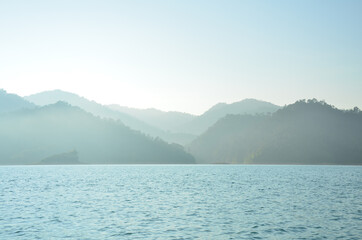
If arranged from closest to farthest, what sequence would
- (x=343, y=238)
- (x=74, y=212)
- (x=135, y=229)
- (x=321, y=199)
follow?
(x=343, y=238) < (x=135, y=229) < (x=74, y=212) < (x=321, y=199)

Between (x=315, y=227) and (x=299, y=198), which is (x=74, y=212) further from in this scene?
(x=299, y=198)

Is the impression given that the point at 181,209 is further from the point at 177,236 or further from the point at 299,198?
the point at 299,198

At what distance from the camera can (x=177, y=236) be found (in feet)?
140

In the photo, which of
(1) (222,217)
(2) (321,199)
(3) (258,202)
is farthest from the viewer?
(2) (321,199)

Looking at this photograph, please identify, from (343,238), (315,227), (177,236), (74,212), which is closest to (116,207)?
(74,212)

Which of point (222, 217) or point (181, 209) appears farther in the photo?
point (181, 209)

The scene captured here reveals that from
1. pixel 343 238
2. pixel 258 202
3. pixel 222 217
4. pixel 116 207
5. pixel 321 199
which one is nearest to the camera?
pixel 343 238

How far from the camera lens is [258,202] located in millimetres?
74938

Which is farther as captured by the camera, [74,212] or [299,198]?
[299,198]

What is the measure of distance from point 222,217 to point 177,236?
49.1 feet

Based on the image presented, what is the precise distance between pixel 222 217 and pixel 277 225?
9192mm

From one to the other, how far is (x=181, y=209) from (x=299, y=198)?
31.7 metres

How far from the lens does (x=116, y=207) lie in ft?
221

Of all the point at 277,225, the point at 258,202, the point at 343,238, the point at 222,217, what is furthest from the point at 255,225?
the point at 258,202
